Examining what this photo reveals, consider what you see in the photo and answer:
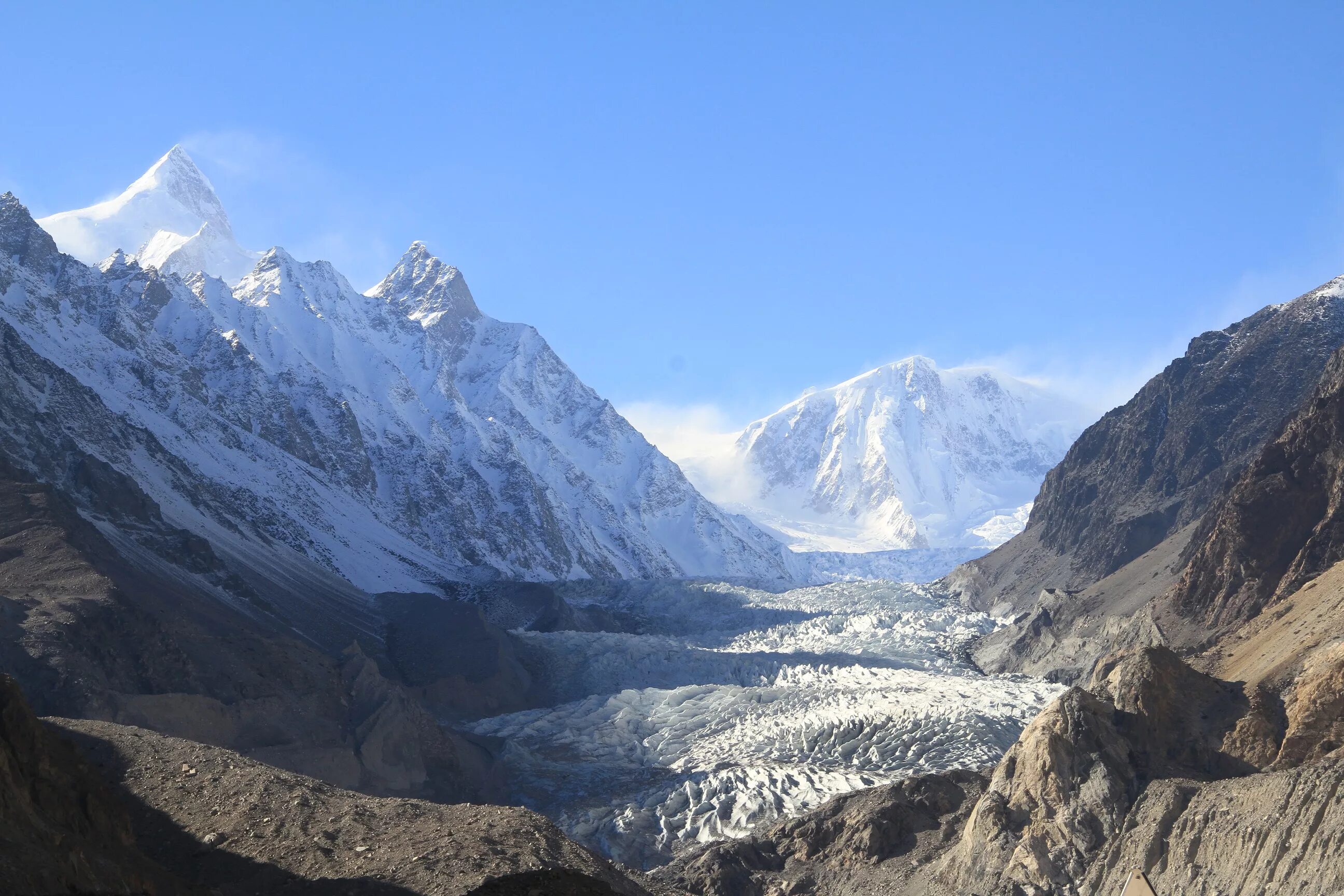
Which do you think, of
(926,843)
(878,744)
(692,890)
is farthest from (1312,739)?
(878,744)

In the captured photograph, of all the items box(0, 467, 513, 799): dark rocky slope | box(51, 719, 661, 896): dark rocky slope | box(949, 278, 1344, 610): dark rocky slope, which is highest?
box(949, 278, 1344, 610): dark rocky slope

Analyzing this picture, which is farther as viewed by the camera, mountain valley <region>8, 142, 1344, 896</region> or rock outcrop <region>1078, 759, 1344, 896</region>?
mountain valley <region>8, 142, 1344, 896</region>

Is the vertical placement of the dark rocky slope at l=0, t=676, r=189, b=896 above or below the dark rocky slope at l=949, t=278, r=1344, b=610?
below

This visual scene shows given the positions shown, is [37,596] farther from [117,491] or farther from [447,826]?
[447,826]

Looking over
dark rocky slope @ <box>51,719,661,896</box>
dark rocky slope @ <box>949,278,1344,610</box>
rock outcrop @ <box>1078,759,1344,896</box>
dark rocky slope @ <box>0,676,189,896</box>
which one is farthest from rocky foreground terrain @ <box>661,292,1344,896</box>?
dark rocky slope @ <box>949,278,1344,610</box>

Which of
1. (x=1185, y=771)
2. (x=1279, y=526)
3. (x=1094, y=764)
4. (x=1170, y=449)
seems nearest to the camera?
(x=1185, y=771)

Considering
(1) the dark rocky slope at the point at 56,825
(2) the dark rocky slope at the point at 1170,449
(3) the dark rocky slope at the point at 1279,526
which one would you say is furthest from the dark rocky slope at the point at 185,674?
(2) the dark rocky slope at the point at 1170,449

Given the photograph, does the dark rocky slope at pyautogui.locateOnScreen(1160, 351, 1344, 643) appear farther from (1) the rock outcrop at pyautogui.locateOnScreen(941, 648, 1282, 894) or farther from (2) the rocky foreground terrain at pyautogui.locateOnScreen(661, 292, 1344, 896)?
(1) the rock outcrop at pyautogui.locateOnScreen(941, 648, 1282, 894)

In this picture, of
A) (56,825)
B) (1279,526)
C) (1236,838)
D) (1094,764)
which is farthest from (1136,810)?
(1279,526)

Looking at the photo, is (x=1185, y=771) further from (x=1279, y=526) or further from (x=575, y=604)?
(x=575, y=604)
